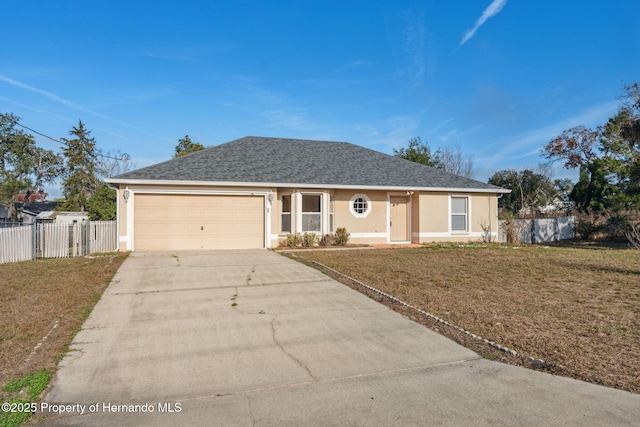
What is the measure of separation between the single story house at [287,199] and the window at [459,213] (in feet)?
0.15

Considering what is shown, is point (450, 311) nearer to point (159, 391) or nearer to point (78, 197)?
point (159, 391)

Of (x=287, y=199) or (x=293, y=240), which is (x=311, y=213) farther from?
(x=293, y=240)

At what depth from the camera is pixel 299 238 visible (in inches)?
618

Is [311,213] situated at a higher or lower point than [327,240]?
higher

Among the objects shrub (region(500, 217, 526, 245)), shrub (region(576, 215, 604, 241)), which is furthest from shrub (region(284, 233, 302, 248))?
shrub (region(576, 215, 604, 241))

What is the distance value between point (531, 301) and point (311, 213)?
10.2 meters

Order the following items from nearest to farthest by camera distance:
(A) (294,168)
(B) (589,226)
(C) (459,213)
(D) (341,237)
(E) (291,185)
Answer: (E) (291,185)
(D) (341,237)
(A) (294,168)
(C) (459,213)
(B) (589,226)

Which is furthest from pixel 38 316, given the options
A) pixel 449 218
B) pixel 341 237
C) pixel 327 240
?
pixel 449 218

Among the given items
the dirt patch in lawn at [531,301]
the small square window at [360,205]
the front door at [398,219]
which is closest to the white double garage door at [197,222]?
the dirt patch in lawn at [531,301]

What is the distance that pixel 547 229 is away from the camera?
21891 mm

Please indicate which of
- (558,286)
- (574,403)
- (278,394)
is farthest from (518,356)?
(558,286)

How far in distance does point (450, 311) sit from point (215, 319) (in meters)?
3.81

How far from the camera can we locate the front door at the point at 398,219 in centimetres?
1789

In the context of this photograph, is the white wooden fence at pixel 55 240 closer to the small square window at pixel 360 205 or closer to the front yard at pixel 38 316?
the front yard at pixel 38 316
